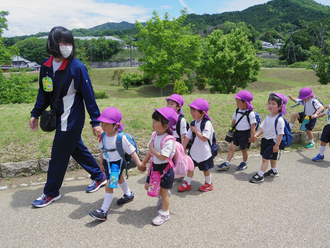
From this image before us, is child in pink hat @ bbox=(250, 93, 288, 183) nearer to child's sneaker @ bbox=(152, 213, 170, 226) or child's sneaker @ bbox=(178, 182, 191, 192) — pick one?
child's sneaker @ bbox=(178, 182, 191, 192)

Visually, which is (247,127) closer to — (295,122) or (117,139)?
(117,139)

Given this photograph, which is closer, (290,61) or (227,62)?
(227,62)

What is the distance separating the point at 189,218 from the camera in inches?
121

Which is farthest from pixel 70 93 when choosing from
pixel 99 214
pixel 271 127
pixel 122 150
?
pixel 271 127

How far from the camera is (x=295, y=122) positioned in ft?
22.7

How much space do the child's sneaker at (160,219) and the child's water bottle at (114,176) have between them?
66 cm

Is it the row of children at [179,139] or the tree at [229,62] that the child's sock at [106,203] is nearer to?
the row of children at [179,139]

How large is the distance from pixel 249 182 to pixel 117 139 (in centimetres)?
261

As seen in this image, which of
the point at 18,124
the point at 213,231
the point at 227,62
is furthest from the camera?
the point at 227,62

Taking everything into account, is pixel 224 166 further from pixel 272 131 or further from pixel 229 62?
pixel 229 62

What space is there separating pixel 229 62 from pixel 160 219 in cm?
2400

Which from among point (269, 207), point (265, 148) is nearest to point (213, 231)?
point (269, 207)

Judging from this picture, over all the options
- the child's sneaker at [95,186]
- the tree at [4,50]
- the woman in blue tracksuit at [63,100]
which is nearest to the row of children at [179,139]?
the woman in blue tracksuit at [63,100]

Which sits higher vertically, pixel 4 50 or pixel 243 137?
pixel 4 50
